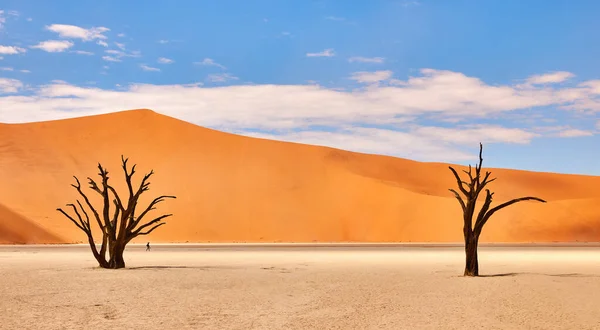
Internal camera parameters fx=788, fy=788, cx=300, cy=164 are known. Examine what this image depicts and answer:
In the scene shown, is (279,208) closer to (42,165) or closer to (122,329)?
(42,165)

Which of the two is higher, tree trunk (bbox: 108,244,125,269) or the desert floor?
tree trunk (bbox: 108,244,125,269)

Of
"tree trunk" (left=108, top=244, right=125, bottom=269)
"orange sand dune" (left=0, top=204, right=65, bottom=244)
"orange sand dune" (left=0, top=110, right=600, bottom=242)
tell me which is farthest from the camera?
"orange sand dune" (left=0, top=110, right=600, bottom=242)

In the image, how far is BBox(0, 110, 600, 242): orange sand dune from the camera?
302 ft

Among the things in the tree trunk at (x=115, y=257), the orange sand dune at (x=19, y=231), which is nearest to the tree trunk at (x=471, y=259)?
the tree trunk at (x=115, y=257)

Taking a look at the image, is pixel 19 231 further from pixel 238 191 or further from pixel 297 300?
pixel 297 300

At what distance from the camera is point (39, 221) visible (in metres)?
88.1

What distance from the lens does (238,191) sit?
333 ft

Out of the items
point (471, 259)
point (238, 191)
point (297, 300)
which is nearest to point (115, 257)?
point (471, 259)

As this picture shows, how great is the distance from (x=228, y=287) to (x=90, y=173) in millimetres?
85099

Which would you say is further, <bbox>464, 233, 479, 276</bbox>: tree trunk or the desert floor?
<bbox>464, 233, 479, 276</bbox>: tree trunk

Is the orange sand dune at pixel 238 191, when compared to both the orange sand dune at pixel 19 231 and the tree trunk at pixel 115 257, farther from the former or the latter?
the tree trunk at pixel 115 257

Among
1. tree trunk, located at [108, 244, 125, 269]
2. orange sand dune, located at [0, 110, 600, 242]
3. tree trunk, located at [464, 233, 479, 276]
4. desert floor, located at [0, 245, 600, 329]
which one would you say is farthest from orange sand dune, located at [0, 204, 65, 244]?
tree trunk, located at [464, 233, 479, 276]

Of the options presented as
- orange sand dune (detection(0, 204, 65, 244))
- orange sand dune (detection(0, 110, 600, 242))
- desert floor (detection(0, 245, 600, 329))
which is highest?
orange sand dune (detection(0, 110, 600, 242))

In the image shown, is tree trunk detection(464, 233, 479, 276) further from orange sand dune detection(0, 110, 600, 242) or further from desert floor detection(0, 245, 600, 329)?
orange sand dune detection(0, 110, 600, 242)
